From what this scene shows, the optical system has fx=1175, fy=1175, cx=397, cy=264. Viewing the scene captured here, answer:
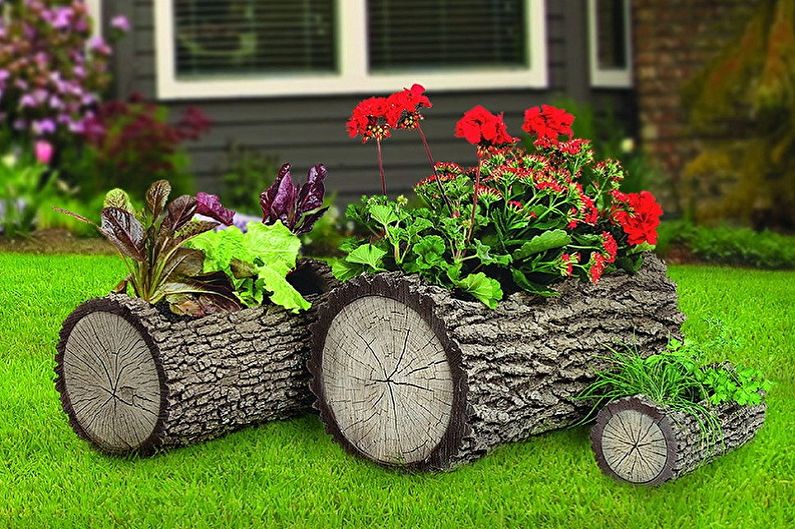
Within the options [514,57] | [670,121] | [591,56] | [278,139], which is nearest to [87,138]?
[278,139]

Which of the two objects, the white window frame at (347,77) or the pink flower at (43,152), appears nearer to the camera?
the pink flower at (43,152)

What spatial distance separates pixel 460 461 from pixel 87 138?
5.71 meters

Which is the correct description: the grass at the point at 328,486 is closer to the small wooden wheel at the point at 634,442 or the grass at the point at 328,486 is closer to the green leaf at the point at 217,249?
the small wooden wheel at the point at 634,442

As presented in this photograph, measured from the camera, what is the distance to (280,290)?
12.5ft

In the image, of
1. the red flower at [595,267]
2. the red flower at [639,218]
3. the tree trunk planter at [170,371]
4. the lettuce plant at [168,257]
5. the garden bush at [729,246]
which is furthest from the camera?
the garden bush at [729,246]

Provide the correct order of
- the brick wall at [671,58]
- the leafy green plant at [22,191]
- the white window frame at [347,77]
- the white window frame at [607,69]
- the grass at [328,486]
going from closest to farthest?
the grass at [328,486]
the leafy green plant at [22,191]
the white window frame at [347,77]
the white window frame at [607,69]
the brick wall at [671,58]

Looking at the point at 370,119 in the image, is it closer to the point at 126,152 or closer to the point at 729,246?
the point at 729,246

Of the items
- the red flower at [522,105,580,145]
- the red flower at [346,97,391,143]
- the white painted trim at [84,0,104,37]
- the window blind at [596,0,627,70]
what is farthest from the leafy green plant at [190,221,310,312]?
the window blind at [596,0,627,70]

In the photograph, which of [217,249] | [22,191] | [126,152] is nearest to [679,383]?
[217,249]

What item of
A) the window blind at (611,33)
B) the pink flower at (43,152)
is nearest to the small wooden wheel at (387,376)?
the pink flower at (43,152)

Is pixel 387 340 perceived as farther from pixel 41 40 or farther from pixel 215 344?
pixel 41 40

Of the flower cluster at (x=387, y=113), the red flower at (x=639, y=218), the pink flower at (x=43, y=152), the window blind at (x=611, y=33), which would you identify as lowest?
the red flower at (x=639, y=218)

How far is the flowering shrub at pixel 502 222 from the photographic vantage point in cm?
373

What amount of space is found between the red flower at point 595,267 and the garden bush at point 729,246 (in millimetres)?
3136
